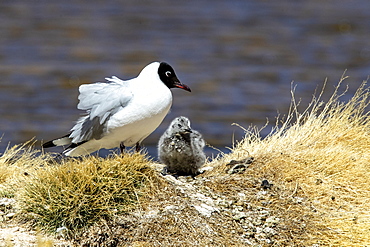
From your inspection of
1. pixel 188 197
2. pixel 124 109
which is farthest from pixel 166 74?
pixel 188 197

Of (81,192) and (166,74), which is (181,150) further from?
(81,192)

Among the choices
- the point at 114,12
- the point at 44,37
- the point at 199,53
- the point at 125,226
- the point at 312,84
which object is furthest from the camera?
the point at 114,12

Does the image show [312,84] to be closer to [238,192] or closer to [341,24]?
[341,24]

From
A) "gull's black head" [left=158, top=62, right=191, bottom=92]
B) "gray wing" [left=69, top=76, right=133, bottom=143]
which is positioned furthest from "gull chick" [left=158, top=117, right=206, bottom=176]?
"gray wing" [left=69, top=76, right=133, bottom=143]

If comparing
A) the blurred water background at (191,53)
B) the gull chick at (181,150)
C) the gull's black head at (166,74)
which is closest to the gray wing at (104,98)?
the gull's black head at (166,74)

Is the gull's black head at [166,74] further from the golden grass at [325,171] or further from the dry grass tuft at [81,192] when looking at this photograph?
the golden grass at [325,171]

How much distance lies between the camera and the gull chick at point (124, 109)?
22.9ft

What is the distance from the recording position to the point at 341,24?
24.9 metres

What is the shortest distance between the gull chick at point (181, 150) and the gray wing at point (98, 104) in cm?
73

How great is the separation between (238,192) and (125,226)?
1.31m

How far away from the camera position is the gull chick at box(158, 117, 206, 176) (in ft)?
24.6

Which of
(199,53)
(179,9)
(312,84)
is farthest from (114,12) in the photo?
(312,84)

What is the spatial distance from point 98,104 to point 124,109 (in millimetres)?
344

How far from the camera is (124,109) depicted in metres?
7.00
